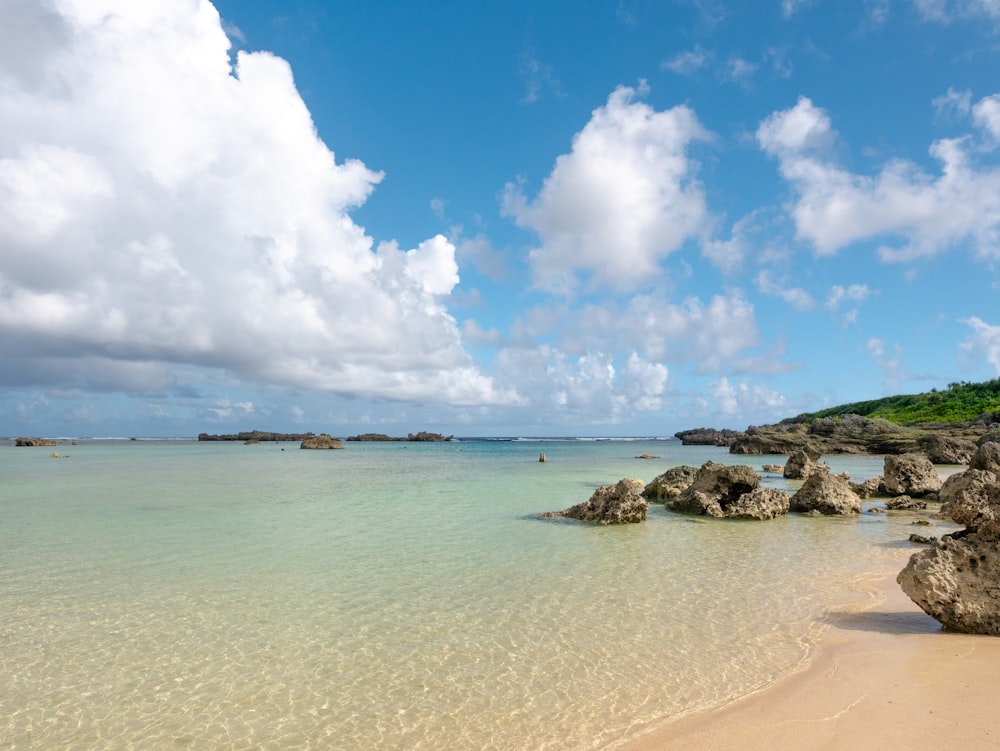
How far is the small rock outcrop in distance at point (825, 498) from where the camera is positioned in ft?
69.9

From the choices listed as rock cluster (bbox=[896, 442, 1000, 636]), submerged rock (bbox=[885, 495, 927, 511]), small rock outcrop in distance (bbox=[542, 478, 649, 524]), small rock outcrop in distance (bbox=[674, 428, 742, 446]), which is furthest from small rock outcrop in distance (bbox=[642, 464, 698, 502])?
small rock outcrop in distance (bbox=[674, 428, 742, 446])

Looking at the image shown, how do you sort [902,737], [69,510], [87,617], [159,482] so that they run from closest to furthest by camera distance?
1. [902,737]
2. [87,617]
3. [69,510]
4. [159,482]

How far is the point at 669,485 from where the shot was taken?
82.8 feet

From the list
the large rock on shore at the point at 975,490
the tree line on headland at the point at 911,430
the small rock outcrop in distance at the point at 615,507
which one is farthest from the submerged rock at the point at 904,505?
the tree line on headland at the point at 911,430

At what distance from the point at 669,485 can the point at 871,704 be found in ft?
63.9

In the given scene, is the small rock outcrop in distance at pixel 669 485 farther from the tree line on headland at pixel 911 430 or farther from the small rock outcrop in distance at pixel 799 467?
the tree line on headland at pixel 911 430

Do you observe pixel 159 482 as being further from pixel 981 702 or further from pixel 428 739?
pixel 981 702

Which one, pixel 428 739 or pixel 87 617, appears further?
pixel 87 617

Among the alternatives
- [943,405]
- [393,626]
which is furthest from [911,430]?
[393,626]

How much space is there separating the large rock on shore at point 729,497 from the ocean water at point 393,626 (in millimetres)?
2226

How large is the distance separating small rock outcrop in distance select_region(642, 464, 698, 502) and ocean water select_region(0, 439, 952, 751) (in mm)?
6712

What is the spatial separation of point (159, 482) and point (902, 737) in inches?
1363

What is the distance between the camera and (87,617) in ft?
29.3

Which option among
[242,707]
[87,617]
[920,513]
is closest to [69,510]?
[87,617]
